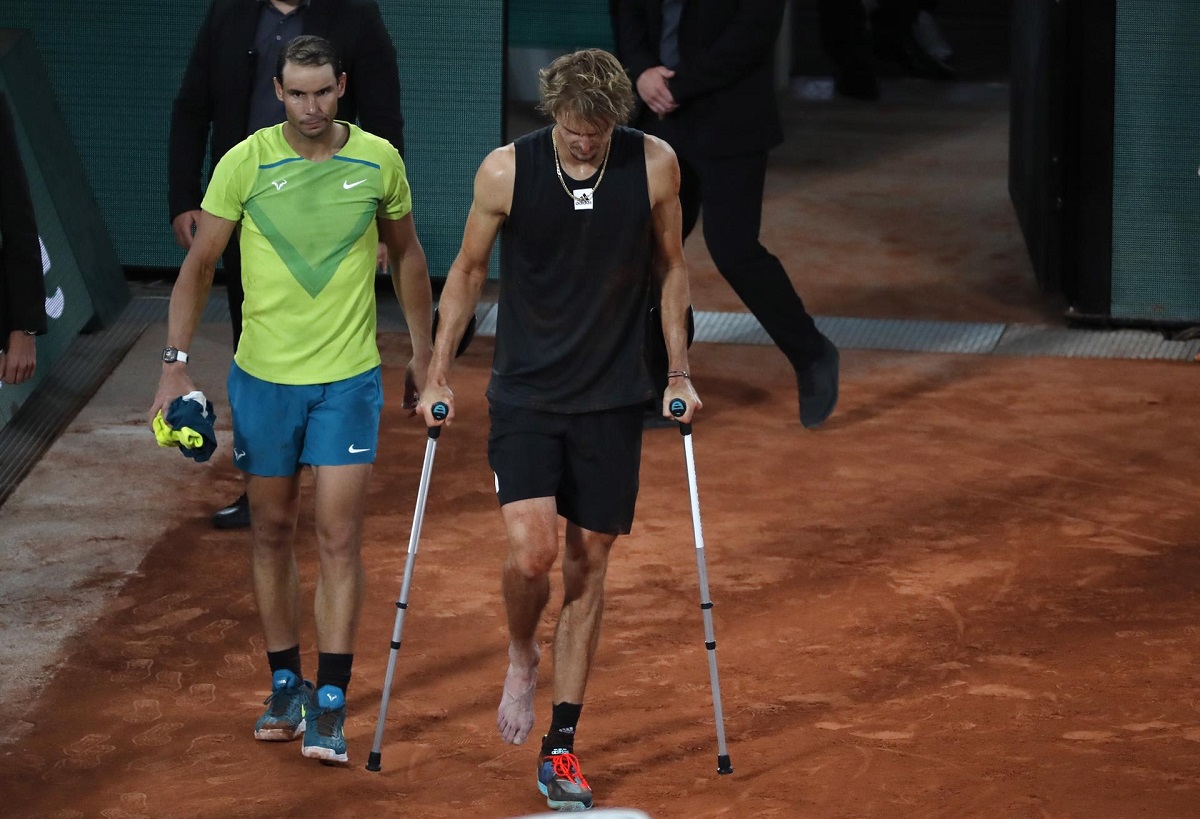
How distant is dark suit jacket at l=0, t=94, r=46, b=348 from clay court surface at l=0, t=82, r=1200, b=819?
51.5 inches

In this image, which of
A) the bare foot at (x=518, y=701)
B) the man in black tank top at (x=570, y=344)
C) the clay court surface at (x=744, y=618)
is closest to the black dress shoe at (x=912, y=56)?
the clay court surface at (x=744, y=618)

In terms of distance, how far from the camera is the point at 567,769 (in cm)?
599

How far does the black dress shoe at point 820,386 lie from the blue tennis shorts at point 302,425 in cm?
389

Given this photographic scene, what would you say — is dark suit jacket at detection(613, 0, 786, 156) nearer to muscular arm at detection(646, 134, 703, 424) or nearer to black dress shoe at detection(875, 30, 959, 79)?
muscular arm at detection(646, 134, 703, 424)

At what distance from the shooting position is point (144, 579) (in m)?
7.89

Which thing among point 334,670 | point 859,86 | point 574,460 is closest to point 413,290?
point 574,460

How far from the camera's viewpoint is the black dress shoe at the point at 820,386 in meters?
9.74

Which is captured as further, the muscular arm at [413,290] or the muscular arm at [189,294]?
the muscular arm at [413,290]

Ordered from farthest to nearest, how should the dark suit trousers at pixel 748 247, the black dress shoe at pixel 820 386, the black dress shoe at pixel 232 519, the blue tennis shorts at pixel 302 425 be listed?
the black dress shoe at pixel 820 386, the dark suit trousers at pixel 748 247, the black dress shoe at pixel 232 519, the blue tennis shorts at pixel 302 425

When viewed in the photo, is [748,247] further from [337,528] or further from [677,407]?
[337,528]

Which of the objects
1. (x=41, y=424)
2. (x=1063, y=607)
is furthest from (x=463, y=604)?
(x=41, y=424)

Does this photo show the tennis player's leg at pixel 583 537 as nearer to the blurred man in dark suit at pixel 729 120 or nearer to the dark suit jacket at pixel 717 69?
the blurred man in dark suit at pixel 729 120

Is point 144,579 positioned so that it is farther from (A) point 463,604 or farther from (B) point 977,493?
(B) point 977,493

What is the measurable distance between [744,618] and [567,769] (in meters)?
1.70
